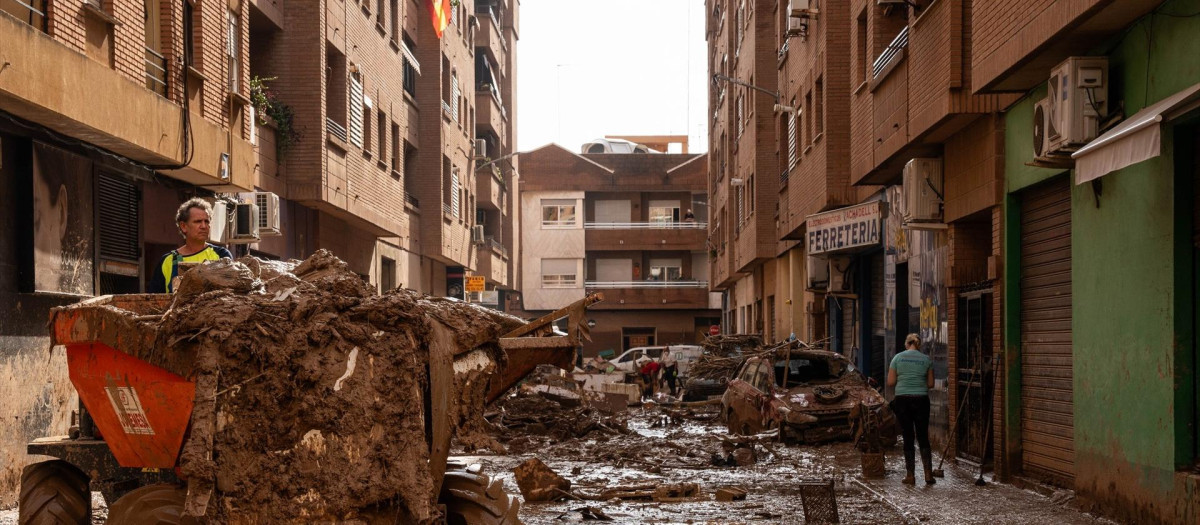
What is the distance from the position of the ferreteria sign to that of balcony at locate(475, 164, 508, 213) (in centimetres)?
2510

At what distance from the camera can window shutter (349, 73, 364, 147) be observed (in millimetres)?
26844

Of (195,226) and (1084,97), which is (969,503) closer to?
(1084,97)

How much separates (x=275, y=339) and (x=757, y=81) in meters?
31.4

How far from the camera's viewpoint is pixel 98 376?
6598mm

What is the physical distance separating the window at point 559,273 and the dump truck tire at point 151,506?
6753 cm

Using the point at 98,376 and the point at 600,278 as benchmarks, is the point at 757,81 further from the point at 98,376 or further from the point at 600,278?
the point at 600,278

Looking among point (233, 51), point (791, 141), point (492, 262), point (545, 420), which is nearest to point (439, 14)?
point (791, 141)

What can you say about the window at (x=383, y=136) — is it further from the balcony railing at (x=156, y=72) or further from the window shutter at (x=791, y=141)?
the balcony railing at (x=156, y=72)

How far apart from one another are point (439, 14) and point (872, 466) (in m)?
24.4

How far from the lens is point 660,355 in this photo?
51656 millimetres

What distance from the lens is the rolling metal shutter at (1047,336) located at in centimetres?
1348

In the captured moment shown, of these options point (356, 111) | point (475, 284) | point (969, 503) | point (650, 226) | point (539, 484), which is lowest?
point (969, 503)

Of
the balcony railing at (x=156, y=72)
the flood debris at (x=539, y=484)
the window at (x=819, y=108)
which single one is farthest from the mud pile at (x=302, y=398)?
the window at (x=819, y=108)

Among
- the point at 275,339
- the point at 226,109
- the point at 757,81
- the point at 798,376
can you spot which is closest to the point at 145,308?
the point at 275,339
